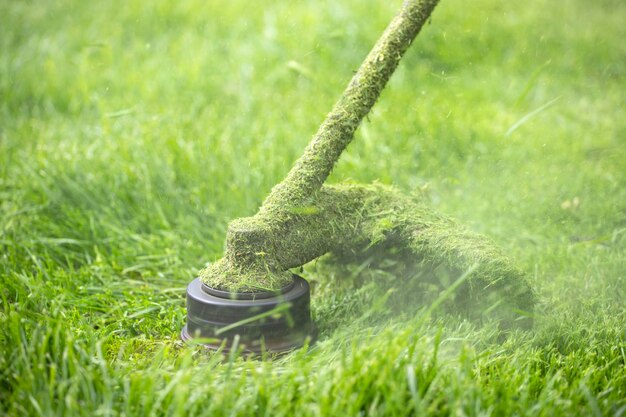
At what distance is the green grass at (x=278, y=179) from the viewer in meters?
1.85

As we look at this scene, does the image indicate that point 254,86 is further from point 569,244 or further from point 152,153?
point 569,244

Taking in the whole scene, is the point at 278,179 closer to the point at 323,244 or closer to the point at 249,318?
the point at 323,244

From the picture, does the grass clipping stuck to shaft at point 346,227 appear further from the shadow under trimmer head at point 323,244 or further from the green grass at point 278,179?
the green grass at point 278,179

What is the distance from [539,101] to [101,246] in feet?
10.9

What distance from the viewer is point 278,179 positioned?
364cm

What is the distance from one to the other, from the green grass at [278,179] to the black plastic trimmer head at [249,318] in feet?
0.30

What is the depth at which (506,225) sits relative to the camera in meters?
3.48

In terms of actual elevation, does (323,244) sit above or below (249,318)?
above

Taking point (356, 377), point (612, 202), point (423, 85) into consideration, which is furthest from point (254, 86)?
point (356, 377)

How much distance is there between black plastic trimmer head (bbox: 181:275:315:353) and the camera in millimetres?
2133

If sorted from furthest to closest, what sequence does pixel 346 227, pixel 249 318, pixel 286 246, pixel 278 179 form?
pixel 278 179 < pixel 346 227 < pixel 286 246 < pixel 249 318

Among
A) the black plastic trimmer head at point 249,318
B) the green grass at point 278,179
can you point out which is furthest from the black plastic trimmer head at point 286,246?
the green grass at point 278,179

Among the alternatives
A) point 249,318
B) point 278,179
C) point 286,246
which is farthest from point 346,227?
point 278,179

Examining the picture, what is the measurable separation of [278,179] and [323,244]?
1282 millimetres
